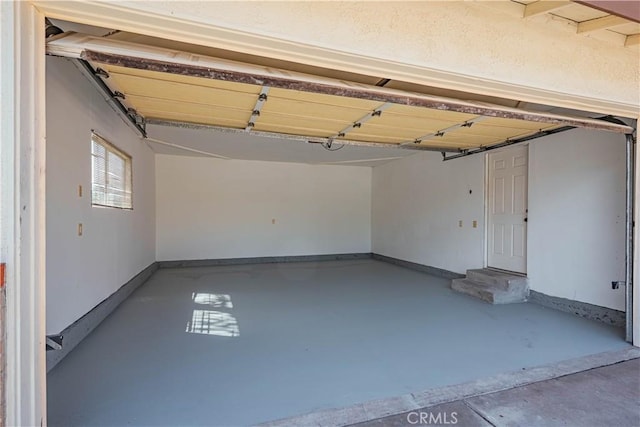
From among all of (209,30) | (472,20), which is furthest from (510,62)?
(209,30)

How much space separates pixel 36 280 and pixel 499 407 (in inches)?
104

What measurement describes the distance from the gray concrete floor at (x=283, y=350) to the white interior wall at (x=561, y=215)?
19.8 inches

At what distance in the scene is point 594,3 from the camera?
1553 millimetres

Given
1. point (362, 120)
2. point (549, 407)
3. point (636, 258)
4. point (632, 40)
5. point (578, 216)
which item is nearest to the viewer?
point (549, 407)

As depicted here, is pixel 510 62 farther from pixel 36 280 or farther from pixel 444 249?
pixel 444 249

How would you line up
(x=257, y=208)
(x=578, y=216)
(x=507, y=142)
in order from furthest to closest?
(x=257, y=208), (x=507, y=142), (x=578, y=216)

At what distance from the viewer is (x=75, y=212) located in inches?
119

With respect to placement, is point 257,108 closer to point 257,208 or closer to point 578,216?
point 578,216

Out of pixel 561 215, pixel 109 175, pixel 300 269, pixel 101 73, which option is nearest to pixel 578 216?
pixel 561 215

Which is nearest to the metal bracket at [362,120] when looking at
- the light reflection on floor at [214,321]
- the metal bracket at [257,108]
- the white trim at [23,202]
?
the metal bracket at [257,108]

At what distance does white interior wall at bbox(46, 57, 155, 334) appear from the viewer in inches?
103

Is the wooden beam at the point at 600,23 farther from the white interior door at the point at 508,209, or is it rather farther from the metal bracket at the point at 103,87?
the metal bracket at the point at 103,87

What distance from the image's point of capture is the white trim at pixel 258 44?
138 cm

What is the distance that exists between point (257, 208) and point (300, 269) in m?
1.97
